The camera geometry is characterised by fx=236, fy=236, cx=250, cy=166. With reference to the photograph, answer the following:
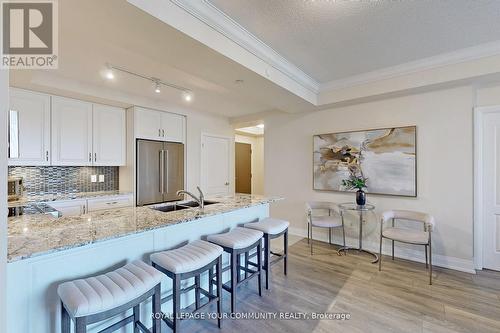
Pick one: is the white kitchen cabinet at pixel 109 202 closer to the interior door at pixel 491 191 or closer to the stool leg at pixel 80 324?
the stool leg at pixel 80 324

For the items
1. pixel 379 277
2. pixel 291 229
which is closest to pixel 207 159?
pixel 291 229

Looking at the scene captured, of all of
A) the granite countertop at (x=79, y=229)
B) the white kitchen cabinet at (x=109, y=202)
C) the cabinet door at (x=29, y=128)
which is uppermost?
the cabinet door at (x=29, y=128)

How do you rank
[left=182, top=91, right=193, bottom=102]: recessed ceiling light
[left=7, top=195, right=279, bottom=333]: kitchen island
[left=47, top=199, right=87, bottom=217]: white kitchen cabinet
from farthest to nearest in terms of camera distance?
1. [left=182, top=91, right=193, bottom=102]: recessed ceiling light
2. [left=47, top=199, right=87, bottom=217]: white kitchen cabinet
3. [left=7, top=195, right=279, bottom=333]: kitchen island

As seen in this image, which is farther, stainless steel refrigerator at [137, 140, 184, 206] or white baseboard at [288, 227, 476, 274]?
stainless steel refrigerator at [137, 140, 184, 206]

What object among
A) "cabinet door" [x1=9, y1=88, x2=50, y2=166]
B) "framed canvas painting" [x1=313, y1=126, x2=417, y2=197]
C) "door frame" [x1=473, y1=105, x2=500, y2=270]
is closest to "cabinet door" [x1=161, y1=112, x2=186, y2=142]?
"cabinet door" [x1=9, y1=88, x2=50, y2=166]

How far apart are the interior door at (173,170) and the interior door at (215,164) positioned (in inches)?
21.0

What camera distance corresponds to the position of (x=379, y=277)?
2811mm

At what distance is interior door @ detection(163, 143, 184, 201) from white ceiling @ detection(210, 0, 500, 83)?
271cm

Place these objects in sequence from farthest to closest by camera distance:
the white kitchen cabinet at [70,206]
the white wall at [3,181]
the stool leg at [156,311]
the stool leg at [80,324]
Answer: the white kitchen cabinet at [70,206] → the stool leg at [156,311] → the stool leg at [80,324] → the white wall at [3,181]

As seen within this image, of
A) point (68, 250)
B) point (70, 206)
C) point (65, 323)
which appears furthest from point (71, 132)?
point (65, 323)

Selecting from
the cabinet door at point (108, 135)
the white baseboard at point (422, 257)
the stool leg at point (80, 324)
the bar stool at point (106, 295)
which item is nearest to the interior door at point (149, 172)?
the cabinet door at point (108, 135)

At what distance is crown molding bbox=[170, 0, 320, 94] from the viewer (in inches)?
71.8

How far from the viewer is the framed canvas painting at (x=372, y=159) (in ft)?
10.9

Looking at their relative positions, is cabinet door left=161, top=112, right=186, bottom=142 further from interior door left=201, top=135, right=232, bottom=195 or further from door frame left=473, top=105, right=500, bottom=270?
door frame left=473, top=105, right=500, bottom=270
